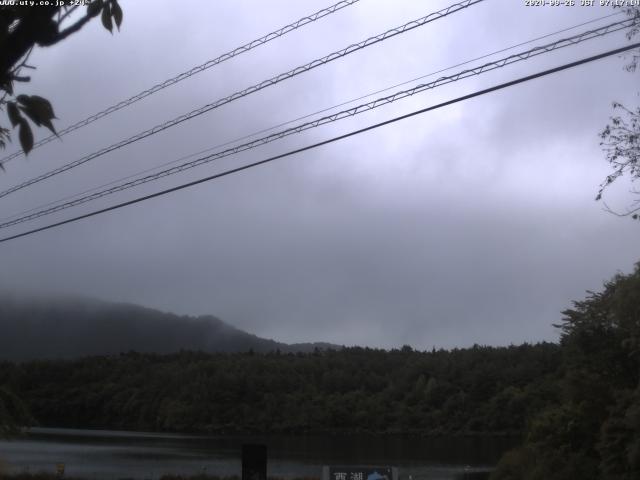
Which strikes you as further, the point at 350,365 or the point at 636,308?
the point at 350,365

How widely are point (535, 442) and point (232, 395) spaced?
88.7m

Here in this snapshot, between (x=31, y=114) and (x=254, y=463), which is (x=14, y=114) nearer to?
(x=31, y=114)

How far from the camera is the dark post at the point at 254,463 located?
1035 centimetres

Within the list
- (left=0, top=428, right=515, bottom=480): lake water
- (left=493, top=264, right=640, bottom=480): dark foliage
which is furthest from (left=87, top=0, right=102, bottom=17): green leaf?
(left=0, top=428, right=515, bottom=480): lake water

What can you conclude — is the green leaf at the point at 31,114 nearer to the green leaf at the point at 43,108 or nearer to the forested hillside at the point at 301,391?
the green leaf at the point at 43,108

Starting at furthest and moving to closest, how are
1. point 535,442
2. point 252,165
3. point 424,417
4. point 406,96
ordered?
point 424,417
point 535,442
point 252,165
point 406,96

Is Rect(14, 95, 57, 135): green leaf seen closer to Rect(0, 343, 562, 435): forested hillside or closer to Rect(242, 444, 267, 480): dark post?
Rect(242, 444, 267, 480): dark post

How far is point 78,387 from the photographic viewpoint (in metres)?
90.6

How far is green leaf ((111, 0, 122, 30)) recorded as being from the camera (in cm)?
388

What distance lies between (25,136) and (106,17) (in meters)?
0.81

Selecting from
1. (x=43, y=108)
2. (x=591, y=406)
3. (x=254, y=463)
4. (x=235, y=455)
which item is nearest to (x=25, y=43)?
(x=43, y=108)

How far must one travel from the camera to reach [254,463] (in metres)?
10.4

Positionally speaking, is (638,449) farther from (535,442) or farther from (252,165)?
(252,165)

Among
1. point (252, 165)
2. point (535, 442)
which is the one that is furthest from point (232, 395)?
point (252, 165)
